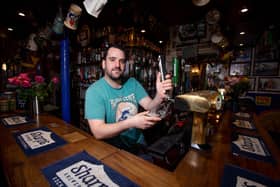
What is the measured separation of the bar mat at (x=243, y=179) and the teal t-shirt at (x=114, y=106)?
749 millimetres

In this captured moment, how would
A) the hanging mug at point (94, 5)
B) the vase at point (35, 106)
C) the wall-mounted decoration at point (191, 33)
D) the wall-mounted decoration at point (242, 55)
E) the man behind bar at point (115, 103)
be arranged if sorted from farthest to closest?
the wall-mounted decoration at point (242, 55) < the wall-mounted decoration at point (191, 33) < the vase at point (35, 106) < the hanging mug at point (94, 5) < the man behind bar at point (115, 103)

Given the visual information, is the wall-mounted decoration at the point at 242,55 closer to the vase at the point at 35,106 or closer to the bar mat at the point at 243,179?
the bar mat at the point at 243,179

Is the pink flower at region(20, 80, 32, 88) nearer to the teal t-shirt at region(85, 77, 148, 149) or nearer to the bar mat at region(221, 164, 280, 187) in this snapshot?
the teal t-shirt at region(85, 77, 148, 149)

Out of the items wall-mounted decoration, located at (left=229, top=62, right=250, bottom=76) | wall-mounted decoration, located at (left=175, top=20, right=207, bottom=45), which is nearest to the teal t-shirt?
wall-mounted decoration, located at (left=175, top=20, right=207, bottom=45)

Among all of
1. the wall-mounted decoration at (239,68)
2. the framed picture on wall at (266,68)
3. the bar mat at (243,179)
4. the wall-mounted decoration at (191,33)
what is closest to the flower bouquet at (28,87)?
the bar mat at (243,179)

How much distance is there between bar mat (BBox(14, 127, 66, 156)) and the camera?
2.67 ft

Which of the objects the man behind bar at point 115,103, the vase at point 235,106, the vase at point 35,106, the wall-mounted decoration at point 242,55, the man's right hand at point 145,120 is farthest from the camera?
the wall-mounted decoration at point 242,55

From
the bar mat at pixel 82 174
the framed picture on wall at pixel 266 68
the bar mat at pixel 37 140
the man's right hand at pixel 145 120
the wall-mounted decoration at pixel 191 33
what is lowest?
the bar mat at pixel 37 140

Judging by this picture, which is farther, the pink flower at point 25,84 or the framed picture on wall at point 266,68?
the framed picture on wall at point 266,68

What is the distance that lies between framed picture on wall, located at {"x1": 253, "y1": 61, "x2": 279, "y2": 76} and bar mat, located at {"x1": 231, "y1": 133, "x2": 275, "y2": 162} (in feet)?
10.1

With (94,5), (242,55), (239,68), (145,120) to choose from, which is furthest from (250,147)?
(242,55)

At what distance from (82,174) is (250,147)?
998 mm

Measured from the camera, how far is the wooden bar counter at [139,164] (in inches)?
22.4

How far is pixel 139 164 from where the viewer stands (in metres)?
0.68
